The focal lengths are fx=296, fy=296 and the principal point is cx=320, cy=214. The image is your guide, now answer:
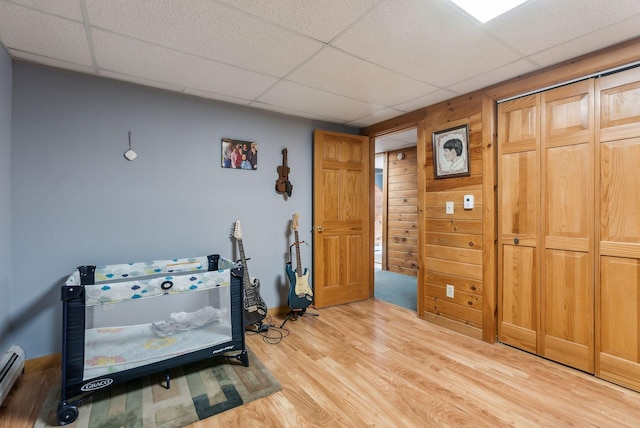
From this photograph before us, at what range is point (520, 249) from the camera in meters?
2.47

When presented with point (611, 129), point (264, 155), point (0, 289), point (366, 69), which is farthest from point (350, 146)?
point (0, 289)

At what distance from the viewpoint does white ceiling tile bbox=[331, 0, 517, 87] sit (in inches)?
63.4

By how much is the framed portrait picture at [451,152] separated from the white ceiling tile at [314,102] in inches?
29.0

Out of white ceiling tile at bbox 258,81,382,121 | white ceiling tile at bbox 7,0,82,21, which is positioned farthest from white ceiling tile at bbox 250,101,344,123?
white ceiling tile at bbox 7,0,82,21

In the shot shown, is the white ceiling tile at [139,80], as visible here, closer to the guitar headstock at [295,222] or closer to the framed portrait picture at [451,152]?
the guitar headstock at [295,222]

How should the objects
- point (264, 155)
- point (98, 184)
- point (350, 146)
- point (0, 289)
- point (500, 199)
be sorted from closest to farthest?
1. point (0, 289)
2. point (98, 184)
3. point (500, 199)
4. point (264, 155)
5. point (350, 146)

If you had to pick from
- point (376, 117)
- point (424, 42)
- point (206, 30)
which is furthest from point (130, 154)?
point (376, 117)

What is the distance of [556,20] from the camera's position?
5.50 feet

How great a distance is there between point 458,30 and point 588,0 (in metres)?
0.60

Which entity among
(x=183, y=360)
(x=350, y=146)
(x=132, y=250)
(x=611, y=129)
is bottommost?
(x=183, y=360)

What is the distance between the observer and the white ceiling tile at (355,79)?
7.02 feet

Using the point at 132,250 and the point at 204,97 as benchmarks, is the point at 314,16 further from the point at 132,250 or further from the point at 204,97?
the point at 132,250

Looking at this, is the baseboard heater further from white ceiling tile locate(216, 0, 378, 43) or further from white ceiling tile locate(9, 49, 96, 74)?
white ceiling tile locate(216, 0, 378, 43)

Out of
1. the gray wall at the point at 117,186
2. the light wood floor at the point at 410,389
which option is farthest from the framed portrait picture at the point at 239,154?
the light wood floor at the point at 410,389
